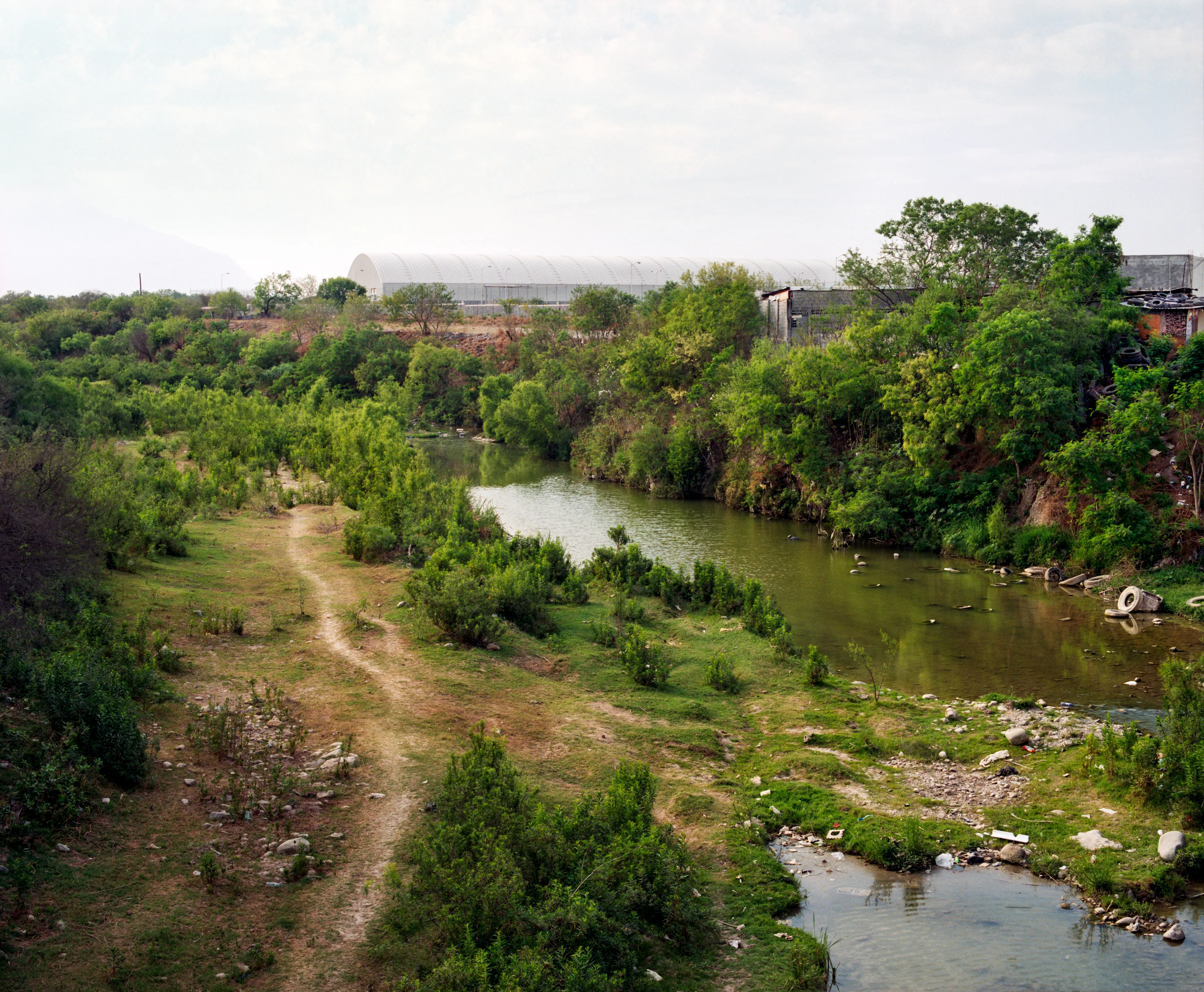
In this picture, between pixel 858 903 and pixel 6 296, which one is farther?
pixel 6 296

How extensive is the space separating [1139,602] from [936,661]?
6.20 meters

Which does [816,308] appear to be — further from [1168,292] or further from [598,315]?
[598,315]

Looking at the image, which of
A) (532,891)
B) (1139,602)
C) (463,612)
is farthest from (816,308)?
(532,891)

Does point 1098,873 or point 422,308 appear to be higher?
point 422,308

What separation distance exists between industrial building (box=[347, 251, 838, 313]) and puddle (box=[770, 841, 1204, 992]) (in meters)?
74.9

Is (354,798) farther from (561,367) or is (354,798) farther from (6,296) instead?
(6,296)

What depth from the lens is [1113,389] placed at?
25.8 metres

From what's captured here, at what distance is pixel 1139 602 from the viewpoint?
19.8 meters

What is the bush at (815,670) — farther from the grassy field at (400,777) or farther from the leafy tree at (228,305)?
the leafy tree at (228,305)

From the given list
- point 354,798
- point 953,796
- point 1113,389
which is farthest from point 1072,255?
point 354,798

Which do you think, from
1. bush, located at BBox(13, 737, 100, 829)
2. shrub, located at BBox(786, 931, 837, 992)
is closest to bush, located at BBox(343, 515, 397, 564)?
bush, located at BBox(13, 737, 100, 829)

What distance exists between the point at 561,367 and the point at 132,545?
119ft

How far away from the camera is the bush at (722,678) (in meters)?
14.2

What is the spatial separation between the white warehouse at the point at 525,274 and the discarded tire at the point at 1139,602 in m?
65.4
